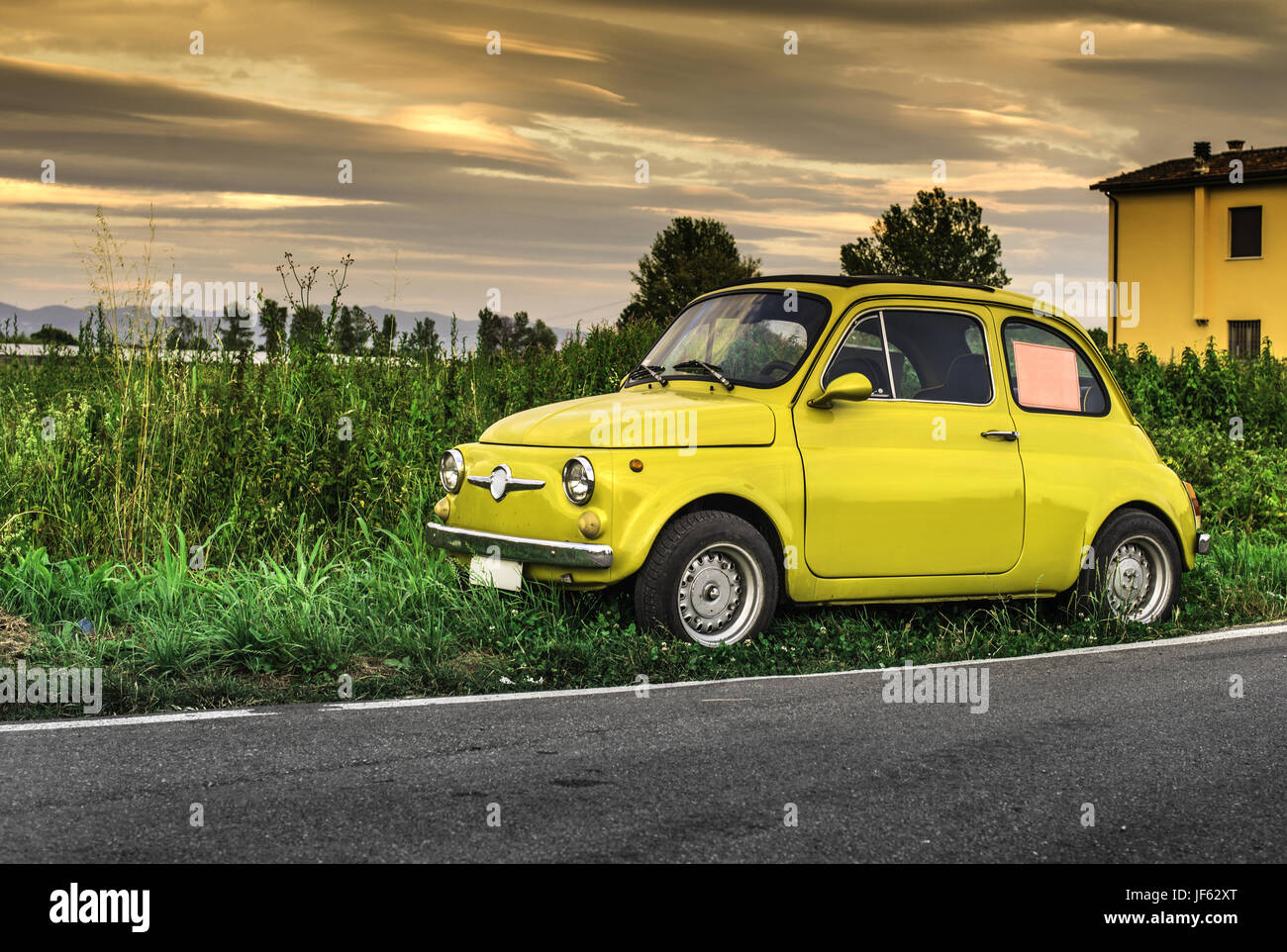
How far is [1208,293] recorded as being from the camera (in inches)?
1542

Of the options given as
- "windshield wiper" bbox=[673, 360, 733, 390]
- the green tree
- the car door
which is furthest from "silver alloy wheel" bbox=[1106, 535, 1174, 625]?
the green tree

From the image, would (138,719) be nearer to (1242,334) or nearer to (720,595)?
(720,595)

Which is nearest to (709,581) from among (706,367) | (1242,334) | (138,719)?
(706,367)

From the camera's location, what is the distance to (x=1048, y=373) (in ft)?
28.5

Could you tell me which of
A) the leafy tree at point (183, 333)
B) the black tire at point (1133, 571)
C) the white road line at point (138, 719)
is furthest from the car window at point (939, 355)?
the leafy tree at point (183, 333)

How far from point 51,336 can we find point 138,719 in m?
7.94

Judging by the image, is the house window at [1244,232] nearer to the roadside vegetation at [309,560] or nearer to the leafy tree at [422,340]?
the roadside vegetation at [309,560]

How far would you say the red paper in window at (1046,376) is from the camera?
8.55 m

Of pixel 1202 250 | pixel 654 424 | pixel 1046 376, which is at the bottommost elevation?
pixel 654 424

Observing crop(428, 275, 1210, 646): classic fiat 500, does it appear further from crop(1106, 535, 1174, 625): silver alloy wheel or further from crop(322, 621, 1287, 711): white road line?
crop(322, 621, 1287, 711): white road line

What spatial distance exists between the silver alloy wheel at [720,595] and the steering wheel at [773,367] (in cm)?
118

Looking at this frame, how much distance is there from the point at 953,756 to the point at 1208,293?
3748 cm
